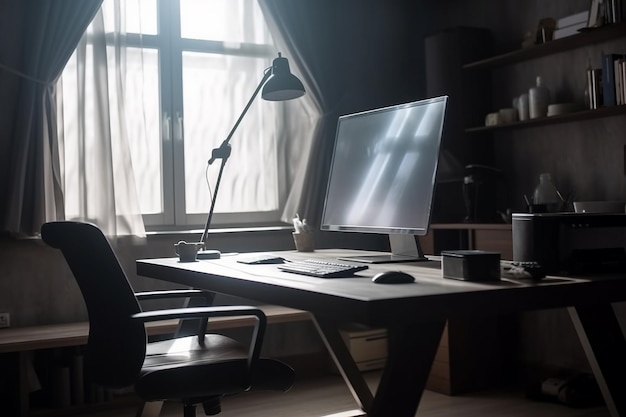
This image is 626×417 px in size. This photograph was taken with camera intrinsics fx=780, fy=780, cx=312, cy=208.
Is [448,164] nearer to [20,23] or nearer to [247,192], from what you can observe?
[247,192]

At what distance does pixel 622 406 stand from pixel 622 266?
0.36 m

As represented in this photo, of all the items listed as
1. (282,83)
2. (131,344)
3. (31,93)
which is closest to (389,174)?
(282,83)

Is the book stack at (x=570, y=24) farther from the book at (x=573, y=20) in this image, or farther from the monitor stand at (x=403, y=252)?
the monitor stand at (x=403, y=252)

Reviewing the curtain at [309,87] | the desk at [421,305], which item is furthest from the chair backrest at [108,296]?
the curtain at [309,87]

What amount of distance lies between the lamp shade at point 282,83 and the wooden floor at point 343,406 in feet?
5.05

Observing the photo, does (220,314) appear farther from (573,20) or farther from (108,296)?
(573,20)

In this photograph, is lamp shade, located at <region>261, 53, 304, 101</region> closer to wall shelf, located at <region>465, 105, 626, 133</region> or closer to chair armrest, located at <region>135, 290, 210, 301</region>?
chair armrest, located at <region>135, 290, 210, 301</region>

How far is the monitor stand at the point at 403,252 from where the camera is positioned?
263 centimetres

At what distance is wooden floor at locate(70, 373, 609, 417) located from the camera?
3.62m

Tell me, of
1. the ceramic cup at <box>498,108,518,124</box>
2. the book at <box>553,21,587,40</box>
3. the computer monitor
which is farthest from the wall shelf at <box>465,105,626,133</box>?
the computer monitor

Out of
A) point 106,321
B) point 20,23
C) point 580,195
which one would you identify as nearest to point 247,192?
point 20,23

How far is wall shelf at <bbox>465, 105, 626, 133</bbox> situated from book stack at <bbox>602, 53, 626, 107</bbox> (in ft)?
0.15

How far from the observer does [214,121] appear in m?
4.59

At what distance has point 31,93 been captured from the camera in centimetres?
394
